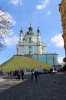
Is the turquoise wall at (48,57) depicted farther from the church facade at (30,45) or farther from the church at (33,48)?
the church facade at (30,45)

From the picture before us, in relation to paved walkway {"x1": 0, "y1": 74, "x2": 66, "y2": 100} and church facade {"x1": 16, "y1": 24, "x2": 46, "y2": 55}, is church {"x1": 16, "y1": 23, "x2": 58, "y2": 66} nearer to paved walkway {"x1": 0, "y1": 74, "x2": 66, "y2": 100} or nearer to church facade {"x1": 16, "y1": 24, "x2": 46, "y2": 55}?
church facade {"x1": 16, "y1": 24, "x2": 46, "y2": 55}

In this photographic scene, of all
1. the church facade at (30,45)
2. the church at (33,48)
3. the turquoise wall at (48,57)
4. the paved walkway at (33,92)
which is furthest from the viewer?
the church facade at (30,45)

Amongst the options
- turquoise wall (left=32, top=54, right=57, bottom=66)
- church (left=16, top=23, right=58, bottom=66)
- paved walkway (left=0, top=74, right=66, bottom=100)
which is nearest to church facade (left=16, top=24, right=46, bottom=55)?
church (left=16, top=23, right=58, bottom=66)

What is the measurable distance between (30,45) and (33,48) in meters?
2.91

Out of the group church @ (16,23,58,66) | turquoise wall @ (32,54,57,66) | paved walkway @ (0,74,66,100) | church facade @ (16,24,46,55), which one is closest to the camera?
paved walkway @ (0,74,66,100)

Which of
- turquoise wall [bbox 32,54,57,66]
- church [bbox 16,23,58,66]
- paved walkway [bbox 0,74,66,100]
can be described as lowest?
paved walkway [bbox 0,74,66,100]

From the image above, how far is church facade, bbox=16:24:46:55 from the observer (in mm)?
155500

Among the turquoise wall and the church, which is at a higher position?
the church

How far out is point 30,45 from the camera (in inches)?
6132

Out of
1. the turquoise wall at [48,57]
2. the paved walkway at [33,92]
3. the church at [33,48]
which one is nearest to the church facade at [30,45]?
the church at [33,48]

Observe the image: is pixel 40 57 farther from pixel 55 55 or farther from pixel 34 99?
pixel 34 99

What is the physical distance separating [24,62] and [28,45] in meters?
32.6

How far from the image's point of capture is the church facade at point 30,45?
156m

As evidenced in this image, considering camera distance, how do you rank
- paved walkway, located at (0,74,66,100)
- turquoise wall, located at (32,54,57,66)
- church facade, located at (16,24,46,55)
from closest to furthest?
1. paved walkway, located at (0,74,66,100)
2. turquoise wall, located at (32,54,57,66)
3. church facade, located at (16,24,46,55)
